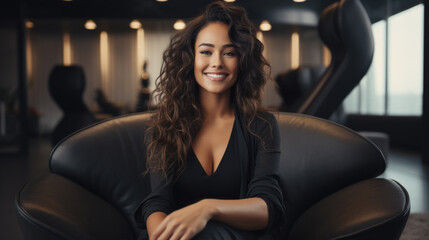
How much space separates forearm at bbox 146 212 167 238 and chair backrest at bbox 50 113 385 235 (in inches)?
13.5

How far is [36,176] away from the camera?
Result: 398cm

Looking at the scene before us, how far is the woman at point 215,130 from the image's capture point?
1162mm

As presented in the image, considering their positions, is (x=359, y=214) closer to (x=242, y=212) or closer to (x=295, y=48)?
(x=242, y=212)

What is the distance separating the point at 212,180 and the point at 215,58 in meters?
0.42

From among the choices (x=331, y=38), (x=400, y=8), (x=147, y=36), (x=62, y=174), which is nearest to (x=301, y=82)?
(x=331, y=38)

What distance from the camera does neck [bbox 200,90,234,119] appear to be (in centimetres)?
134

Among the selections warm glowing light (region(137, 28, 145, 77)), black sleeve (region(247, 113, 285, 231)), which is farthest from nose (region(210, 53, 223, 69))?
warm glowing light (region(137, 28, 145, 77))

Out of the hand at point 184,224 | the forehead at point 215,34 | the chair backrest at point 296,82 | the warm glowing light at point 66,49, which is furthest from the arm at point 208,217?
the warm glowing light at point 66,49

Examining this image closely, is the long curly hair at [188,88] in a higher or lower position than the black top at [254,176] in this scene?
higher

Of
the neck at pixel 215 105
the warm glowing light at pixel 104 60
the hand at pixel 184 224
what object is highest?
the warm glowing light at pixel 104 60

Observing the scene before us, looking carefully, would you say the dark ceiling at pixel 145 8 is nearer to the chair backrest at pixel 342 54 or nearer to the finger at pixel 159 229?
the chair backrest at pixel 342 54

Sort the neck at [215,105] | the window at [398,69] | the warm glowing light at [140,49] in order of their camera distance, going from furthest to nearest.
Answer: the warm glowing light at [140,49] → the window at [398,69] → the neck at [215,105]

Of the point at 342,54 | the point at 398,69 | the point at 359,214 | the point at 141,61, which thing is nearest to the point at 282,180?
the point at 359,214

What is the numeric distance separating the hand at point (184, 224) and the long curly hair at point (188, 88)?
253 millimetres
